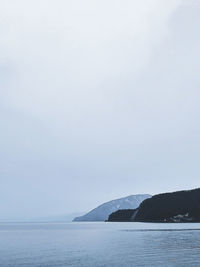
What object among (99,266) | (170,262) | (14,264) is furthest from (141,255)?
(14,264)

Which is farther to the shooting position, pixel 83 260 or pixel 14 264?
pixel 83 260

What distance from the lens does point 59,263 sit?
186 feet

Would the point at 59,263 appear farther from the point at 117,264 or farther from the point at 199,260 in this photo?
the point at 199,260

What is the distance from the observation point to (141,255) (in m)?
66.1

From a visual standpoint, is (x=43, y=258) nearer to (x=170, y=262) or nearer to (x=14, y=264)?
(x=14, y=264)

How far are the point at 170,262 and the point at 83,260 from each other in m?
16.5

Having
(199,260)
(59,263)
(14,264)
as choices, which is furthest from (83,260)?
(199,260)

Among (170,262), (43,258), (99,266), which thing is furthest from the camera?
(43,258)

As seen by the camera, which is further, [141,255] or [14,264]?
[141,255]

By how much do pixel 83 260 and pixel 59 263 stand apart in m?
5.46

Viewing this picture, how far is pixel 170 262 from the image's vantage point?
186 feet

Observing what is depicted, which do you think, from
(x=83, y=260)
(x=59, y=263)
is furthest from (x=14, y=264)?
(x=83, y=260)

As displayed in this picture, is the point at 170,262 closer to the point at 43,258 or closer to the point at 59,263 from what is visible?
the point at 59,263

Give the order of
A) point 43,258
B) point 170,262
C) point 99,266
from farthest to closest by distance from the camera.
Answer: point 43,258, point 170,262, point 99,266
